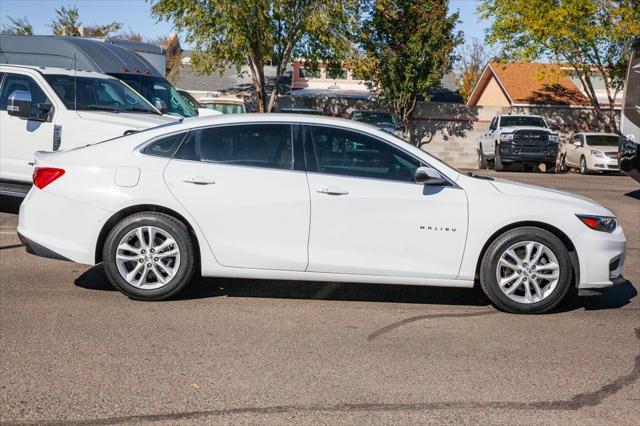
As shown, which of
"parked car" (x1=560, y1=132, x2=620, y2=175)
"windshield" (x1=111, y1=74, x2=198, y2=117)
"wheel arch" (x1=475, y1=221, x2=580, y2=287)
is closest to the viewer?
"wheel arch" (x1=475, y1=221, x2=580, y2=287)

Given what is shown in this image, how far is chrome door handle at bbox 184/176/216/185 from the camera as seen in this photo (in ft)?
23.5

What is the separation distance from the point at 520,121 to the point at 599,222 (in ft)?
80.9

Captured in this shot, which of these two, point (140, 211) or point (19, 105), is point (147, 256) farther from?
point (19, 105)

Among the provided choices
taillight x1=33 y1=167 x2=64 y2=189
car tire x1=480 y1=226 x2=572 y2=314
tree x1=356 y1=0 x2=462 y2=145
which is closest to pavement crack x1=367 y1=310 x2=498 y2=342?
car tire x1=480 y1=226 x2=572 y2=314

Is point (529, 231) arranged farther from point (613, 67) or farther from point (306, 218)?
point (613, 67)

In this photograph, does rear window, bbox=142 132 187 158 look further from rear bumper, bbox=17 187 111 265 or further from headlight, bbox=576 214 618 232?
headlight, bbox=576 214 618 232

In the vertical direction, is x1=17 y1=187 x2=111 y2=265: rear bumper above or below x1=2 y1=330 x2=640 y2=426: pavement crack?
above

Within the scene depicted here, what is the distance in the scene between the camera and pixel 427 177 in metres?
7.04

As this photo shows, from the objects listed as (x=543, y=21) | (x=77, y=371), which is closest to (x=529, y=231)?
(x=77, y=371)

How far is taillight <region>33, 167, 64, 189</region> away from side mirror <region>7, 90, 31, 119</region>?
160 inches

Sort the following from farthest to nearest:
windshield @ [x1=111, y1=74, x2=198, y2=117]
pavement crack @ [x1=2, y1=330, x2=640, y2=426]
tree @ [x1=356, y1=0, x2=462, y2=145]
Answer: tree @ [x1=356, y1=0, x2=462, y2=145] → windshield @ [x1=111, y1=74, x2=198, y2=117] → pavement crack @ [x1=2, y1=330, x2=640, y2=426]

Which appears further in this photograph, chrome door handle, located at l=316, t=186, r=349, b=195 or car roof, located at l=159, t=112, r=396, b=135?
car roof, located at l=159, t=112, r=396, b=135

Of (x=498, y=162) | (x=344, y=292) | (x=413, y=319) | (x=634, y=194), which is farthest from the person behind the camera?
(x=498, y=162)

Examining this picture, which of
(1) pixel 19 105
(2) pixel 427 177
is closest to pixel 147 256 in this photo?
(2) pixel 427 177
